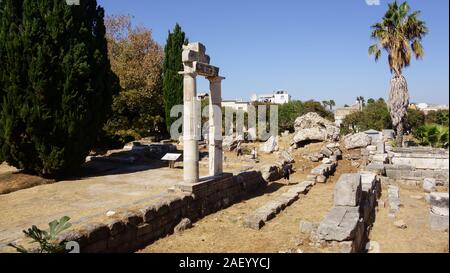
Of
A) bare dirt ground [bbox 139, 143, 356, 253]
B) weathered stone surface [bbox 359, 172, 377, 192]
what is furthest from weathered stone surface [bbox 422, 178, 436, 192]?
bare dirt ground [bbox 139, 143, 356, 253]

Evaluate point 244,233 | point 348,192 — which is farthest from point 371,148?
point 244,233

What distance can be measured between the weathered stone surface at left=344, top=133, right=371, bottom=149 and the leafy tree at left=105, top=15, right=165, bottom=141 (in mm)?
15579

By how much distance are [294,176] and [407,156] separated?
5.33 meters

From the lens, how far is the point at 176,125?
3097 centimetres

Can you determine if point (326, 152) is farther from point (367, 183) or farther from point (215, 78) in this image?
point (215, 78)

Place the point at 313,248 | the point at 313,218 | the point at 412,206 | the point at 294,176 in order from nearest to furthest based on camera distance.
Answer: the point at 313,248 → the point at 313,218 → the point at 412,206 → the point at 294,176

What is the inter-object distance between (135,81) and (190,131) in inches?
773

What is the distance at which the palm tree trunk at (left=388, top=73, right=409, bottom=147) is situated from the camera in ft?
65.0

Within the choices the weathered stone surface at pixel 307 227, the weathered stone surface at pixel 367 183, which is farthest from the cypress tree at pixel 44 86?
the weathered stone surface at pixel 367 183

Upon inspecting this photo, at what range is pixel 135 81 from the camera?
1145 inches

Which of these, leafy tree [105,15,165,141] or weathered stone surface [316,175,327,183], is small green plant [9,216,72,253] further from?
leafy tree [105,15,165,141]

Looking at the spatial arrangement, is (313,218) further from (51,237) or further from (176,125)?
(176,125)

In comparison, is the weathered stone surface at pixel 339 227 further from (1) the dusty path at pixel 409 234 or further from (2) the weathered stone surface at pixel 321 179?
(2) the weathered stone surface at pixel 321 179
